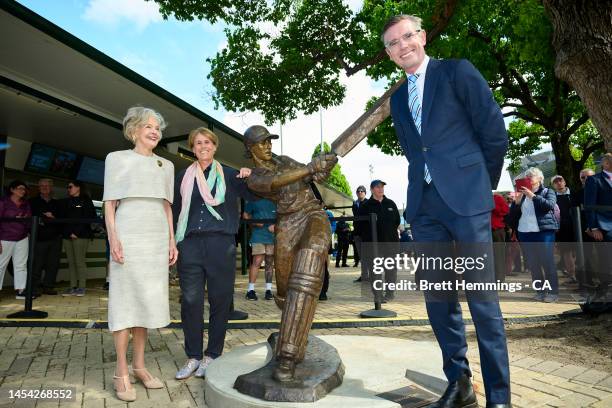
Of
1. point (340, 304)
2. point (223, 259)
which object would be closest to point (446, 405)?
point (223, 259)

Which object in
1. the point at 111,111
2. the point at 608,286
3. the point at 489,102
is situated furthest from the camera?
the point at 111,111

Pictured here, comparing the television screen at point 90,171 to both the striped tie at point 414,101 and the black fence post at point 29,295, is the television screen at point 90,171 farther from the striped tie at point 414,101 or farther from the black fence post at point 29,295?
the striped tie at point 414,101

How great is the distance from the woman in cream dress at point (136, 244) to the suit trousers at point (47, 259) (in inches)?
237

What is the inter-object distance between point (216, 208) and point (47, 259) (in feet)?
21.2

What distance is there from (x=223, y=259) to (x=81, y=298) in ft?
19.1

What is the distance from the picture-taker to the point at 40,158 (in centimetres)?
1139

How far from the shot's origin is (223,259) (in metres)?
3.61

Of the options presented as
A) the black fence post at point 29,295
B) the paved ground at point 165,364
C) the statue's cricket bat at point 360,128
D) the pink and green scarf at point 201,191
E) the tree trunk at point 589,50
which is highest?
the tree trunk at point 589,50

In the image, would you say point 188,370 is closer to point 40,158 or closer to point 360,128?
point 360,128

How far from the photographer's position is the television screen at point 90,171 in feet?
42.0

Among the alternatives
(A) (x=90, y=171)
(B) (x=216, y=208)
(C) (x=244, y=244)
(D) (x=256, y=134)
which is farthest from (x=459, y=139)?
(A) (x=90, y=171)

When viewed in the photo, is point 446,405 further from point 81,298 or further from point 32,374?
point 81,298

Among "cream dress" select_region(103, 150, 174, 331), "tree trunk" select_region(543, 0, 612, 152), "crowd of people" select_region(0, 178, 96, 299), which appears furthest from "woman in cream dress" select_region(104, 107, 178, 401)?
"crowd of people" select_region(0, 178, 96, 299)

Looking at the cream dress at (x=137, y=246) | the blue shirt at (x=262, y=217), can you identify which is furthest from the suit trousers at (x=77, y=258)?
the cream dress at (x=137, y=246)
